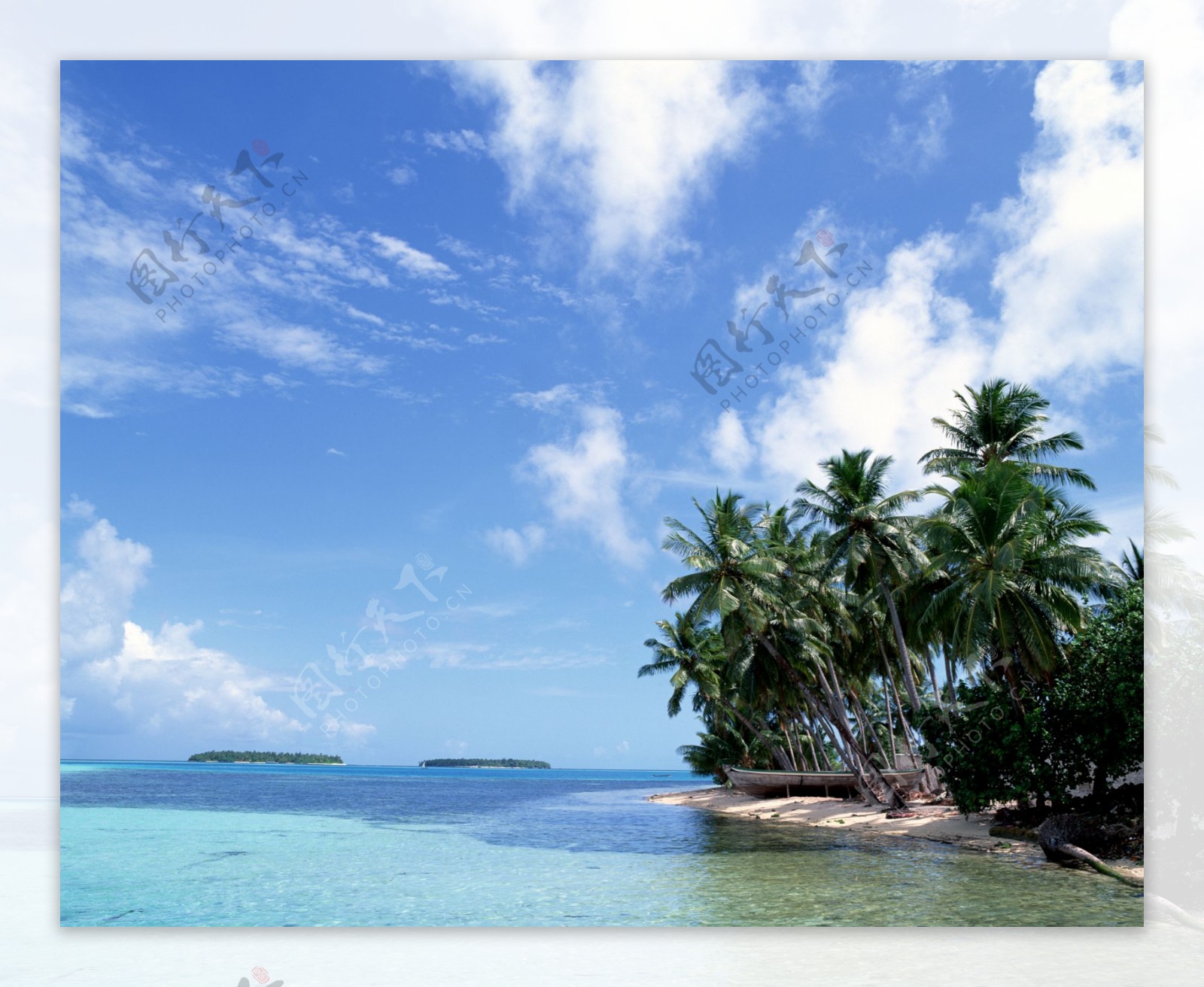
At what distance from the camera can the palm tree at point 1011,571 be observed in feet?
42.7

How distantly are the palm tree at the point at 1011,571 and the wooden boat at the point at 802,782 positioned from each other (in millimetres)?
9126

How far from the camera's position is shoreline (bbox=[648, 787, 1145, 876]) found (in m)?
13.2

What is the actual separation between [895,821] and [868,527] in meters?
5.78

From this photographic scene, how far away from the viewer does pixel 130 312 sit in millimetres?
9516

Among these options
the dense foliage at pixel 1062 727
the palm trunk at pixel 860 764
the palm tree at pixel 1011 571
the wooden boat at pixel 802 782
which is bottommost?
the wooden boat at pixel 802 782

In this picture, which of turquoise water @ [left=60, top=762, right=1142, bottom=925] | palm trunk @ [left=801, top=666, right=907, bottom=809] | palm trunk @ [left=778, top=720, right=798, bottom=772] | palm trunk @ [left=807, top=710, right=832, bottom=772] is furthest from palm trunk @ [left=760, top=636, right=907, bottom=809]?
palm trunk @ [left=778, top=720, right=798, bottom=772]

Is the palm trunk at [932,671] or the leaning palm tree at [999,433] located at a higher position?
the leaning palm tree at [999,433]

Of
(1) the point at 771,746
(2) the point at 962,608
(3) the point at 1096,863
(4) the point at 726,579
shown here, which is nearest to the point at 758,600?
(4) the point at 726,579

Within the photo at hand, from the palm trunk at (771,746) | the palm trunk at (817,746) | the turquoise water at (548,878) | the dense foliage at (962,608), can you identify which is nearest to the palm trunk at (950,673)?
the dense foliage at (962,608)

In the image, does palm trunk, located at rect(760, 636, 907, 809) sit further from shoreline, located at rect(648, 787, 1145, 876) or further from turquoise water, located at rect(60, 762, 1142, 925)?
turquoise water, located at rect(60, 762, 1142, 925)

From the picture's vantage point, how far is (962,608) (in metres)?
13.6

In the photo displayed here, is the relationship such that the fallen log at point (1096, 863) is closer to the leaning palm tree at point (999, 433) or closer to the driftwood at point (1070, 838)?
the driftwood at point (1070, 838)

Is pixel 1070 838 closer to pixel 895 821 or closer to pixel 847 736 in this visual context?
pixel 895 821

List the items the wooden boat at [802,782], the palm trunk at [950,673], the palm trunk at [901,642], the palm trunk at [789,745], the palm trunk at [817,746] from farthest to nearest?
the palm trunk at [789,745] < the palm trunk at [817,746] < the wooden boat at [802,782] < the palm trunk at [901,642] < the palm trunk at [950,673]
